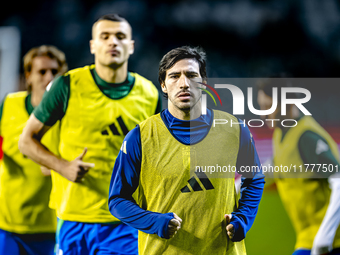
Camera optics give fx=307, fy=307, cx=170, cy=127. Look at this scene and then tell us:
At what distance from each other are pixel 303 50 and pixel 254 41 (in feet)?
0.87

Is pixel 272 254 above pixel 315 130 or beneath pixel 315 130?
beneath

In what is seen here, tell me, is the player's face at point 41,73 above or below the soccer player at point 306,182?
above

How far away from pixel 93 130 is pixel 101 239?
559 millimetres

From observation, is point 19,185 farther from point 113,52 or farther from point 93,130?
point 113,52

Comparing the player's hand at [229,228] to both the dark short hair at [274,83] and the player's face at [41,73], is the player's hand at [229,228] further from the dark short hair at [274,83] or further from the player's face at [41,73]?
the player's face at [41,73]

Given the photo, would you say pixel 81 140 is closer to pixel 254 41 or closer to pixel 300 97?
pixel 254 41

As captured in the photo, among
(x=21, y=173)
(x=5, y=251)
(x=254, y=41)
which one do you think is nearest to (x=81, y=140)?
(x=21, y=173)

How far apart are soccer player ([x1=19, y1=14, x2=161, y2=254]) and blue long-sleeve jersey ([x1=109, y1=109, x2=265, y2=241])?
132 mm

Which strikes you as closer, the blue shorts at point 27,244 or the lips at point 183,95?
the lips at point 183,95

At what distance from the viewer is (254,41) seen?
1.65m

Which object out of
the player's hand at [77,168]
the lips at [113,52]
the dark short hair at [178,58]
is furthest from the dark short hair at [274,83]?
the player's hand at [77,168]

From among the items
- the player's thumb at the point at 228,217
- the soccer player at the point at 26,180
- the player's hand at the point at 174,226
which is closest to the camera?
the player's hand at the point at 174,226

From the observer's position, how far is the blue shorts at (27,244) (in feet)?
5.63

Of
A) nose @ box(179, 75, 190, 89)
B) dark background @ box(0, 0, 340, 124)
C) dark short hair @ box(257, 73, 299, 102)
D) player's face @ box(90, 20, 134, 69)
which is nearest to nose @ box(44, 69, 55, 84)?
dark background @ box(0, 0, 340, 124)
